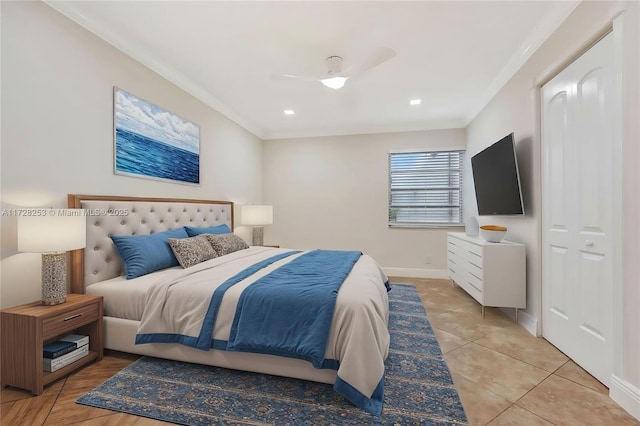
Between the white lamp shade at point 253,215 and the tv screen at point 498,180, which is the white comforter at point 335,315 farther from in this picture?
the white lamp shade at point 253,215

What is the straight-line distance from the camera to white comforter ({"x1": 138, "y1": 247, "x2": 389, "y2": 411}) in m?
1.57

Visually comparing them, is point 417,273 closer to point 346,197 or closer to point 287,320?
point 346,197

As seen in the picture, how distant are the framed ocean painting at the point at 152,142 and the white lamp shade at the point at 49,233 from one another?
2.76 feet

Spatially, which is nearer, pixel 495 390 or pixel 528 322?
pixel 495 390

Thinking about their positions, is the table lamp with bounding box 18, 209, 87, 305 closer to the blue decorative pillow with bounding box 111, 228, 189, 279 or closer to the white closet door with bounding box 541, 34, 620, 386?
the blue decorative pillow with bounding box 111, 228, 189, 279

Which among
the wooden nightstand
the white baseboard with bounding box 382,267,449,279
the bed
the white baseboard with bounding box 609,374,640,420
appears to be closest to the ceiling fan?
the bed

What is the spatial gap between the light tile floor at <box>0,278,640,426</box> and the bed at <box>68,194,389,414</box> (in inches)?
17.5

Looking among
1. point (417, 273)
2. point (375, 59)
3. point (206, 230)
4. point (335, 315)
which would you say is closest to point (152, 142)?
point (206, 230)

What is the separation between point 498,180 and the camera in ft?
10.0

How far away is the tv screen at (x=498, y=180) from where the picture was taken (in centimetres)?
274

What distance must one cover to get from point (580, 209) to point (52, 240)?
11.6 feet

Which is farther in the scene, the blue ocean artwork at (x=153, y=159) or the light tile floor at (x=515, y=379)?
the blue ocean artwork at (x=153, y=159)

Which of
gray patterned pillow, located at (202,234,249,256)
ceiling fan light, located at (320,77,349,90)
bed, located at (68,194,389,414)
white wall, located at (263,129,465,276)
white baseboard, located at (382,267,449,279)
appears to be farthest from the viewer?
white wall, located at (263,129,465,276)

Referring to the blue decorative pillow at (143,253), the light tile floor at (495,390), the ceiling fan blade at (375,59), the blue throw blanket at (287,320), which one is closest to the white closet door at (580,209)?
the light tile floor at (495,390)
